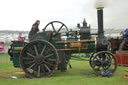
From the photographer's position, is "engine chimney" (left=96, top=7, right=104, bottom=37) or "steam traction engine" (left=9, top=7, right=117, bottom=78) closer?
"steam traction engine" (left=9, top=7, right=117, bottom=78)

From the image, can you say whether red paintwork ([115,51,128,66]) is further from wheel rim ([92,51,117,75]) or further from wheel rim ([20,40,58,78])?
Answer: wheel rim ([20,40,58,78])

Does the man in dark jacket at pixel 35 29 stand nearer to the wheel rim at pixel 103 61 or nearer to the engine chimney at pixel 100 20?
the engine chimney at pixel 100 20

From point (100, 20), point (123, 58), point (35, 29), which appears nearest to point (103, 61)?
point (100, 20)

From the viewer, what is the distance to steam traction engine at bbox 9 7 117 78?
5688 millimetres

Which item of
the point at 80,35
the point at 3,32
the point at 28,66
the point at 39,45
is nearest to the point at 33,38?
the point at 39,45

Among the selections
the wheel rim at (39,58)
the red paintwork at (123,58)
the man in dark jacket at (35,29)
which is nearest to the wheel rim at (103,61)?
the wheel rim at (39,58)

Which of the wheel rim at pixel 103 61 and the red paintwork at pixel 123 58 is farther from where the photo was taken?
the red paintwork at pixel 123 58

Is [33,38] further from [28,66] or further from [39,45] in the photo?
[28,66]

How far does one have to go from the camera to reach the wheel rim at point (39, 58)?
5.66 m

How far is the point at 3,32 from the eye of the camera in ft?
110

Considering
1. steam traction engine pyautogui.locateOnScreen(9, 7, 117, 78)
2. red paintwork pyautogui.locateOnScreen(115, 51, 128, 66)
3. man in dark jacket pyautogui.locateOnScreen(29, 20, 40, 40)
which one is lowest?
red paintwork pyautogui.locateOnScreen(115, 51, 128, 66)

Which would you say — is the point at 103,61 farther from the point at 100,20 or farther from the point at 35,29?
the point at 35,29

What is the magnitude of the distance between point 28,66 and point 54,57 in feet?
2.86

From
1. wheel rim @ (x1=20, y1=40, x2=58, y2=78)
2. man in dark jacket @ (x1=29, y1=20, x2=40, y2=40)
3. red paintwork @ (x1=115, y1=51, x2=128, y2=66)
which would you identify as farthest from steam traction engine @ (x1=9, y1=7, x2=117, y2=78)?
red paintwork @ (x1=115, y1=51, x2=128, y2=66)
